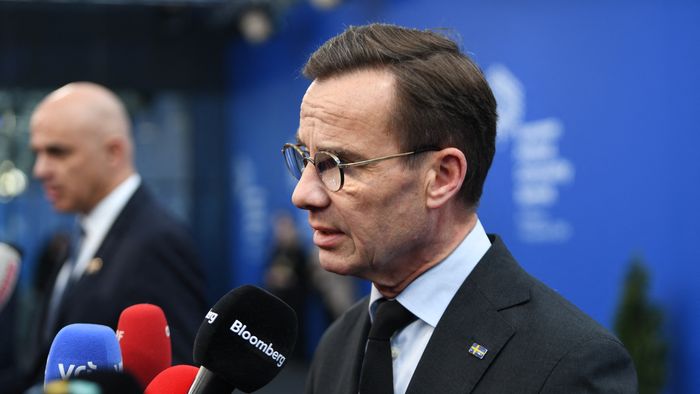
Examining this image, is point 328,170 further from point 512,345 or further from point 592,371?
point 592,371

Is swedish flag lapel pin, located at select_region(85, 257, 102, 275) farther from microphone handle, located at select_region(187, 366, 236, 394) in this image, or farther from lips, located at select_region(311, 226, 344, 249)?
microphone handle, located at select_region(187, 366, 236, 394)

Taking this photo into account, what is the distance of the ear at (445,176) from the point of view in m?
1.63

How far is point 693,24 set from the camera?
530 cm

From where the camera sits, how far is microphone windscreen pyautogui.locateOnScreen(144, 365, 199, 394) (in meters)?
1.32

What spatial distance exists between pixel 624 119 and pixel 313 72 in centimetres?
470

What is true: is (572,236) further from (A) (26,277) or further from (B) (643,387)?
(A) (26,277)

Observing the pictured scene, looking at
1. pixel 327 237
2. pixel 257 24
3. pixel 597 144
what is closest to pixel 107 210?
pixel 327 237

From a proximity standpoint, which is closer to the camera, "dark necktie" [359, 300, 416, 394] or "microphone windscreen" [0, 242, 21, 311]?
"dark necktie" [359, 300, 416, 394]

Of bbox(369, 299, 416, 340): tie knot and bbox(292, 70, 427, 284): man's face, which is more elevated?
bbox(292, 70, 427, 284): man's face

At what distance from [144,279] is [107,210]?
0.45 m

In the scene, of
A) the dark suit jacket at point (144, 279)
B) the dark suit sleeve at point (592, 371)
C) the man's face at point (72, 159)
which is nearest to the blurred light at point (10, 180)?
the man's face at point (72, 159)

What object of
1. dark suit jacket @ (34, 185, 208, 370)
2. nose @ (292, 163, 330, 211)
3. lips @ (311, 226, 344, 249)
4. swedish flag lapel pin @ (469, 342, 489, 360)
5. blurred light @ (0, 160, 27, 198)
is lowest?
blurred light @ (0, 160, 27, 198)

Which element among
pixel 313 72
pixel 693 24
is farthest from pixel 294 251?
pixel 313 72

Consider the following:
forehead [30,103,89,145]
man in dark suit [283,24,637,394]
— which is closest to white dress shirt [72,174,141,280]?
forehead [30,103,89,145]
